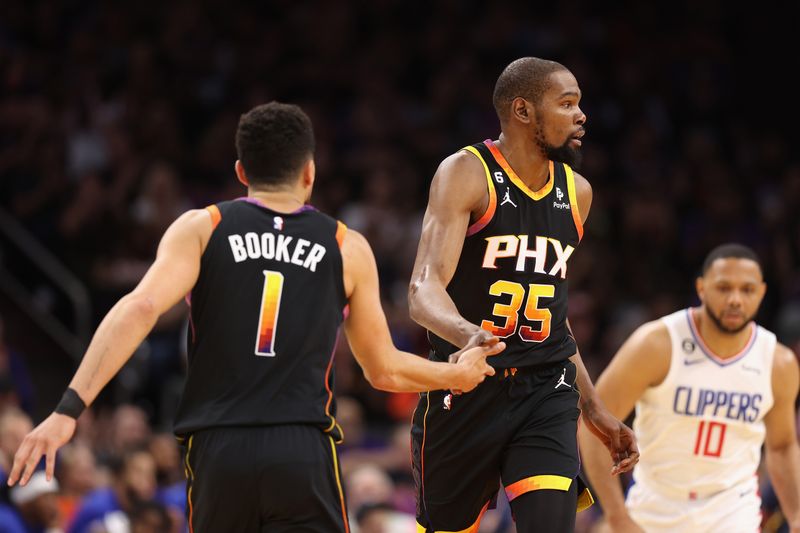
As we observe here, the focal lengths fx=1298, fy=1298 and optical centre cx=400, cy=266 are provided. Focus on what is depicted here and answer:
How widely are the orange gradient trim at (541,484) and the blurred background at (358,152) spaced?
4.30 metres

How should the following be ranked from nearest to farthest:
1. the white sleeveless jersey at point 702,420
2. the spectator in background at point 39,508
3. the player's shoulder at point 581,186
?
the player's shoulder at point 581,186
the white sleeveless jersey at point 702,420
the spectator in background at point 39,508

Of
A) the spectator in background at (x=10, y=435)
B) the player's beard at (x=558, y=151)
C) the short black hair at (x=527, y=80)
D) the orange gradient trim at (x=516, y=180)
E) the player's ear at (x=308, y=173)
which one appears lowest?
the spectator in background at (x=10, y=435)

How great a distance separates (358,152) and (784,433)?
327 inches

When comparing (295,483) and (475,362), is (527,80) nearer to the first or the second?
(475,362)

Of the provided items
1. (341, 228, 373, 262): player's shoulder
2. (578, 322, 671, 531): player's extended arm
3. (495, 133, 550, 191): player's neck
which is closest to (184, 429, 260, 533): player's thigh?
(341, 228, 373, 262): player's shoulder

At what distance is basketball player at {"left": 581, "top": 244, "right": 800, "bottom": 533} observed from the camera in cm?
730

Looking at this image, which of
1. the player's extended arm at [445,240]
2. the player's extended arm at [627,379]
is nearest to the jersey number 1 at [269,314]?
the player's extended arm at [445,240]

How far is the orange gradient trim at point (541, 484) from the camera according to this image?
5.86 meters

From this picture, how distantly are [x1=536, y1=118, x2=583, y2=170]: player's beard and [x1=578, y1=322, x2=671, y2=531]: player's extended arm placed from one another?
1526 millimetres

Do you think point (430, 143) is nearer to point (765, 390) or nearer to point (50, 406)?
point (50, 406)

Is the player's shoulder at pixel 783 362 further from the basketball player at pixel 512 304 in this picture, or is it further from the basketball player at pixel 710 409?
the basketball player at pixel 512 304

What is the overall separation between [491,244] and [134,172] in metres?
8.22

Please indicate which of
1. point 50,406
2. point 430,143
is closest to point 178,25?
point 430,143

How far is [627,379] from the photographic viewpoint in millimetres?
7281
